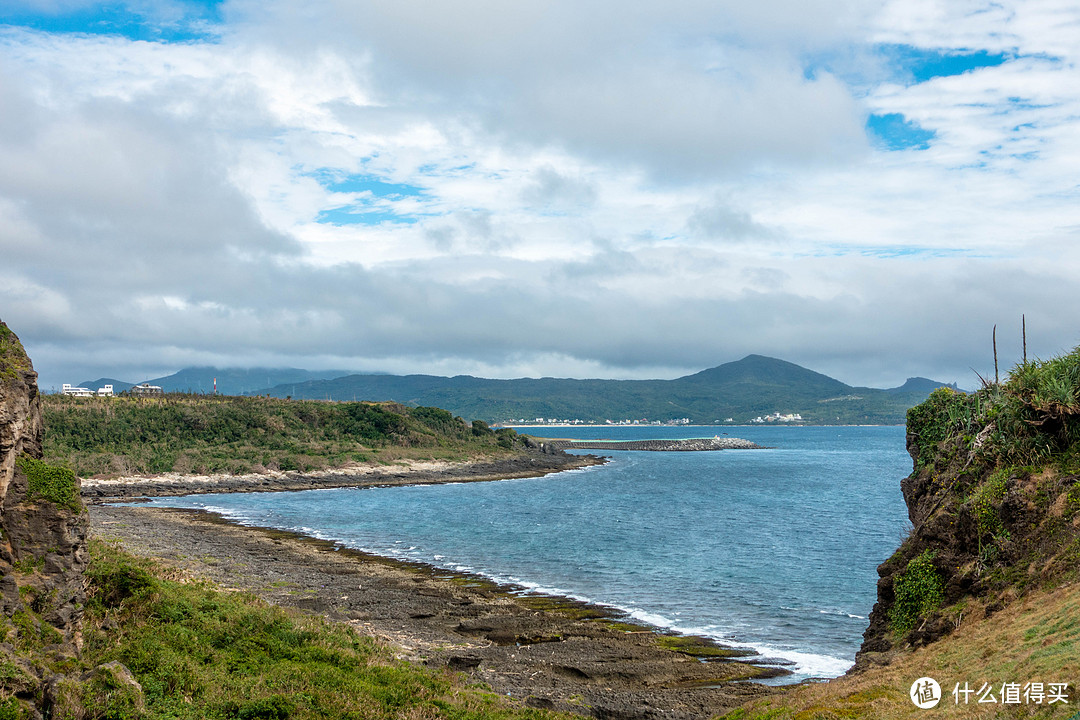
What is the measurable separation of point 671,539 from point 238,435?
68.9m

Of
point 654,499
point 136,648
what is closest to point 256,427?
point 654,499

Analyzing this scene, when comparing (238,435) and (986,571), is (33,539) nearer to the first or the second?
(986,571)

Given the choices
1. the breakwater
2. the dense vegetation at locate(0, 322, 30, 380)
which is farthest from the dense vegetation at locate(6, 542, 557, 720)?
the breakwater

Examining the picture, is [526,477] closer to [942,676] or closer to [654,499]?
[654,499]

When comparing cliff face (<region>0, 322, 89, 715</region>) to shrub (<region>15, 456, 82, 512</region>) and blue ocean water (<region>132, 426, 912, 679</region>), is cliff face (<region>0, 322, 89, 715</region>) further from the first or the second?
blue ocean water (<region>132, 426, 912, 679</region>)

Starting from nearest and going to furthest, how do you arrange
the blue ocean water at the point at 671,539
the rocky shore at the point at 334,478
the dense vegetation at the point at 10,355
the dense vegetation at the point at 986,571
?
the dense vegetation at the point at 986,571
the dense vegetation at the point at 10,355
the blue ocean water at the point at 671,539
the rocky shore at the point at 334,478

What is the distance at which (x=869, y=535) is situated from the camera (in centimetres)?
4562

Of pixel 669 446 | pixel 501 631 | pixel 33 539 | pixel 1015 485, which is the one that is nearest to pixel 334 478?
pixel 501 631

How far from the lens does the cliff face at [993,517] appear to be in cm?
1279

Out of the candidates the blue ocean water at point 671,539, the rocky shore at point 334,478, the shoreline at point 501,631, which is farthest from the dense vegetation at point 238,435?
the shoreline at point 501,631

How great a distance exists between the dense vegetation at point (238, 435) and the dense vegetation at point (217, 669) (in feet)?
181

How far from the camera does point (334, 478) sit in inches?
3396

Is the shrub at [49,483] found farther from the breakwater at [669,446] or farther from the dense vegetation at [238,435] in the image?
the breakwater at [669,446]

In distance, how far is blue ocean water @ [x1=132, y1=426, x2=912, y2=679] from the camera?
84.6ft
